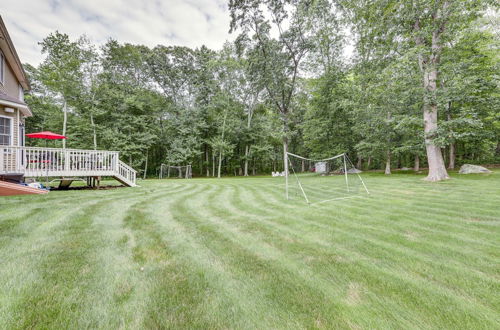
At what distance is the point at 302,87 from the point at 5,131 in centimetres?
2368

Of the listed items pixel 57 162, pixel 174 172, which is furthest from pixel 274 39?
pixel 174 172

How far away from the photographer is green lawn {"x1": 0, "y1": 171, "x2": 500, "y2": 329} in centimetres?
170

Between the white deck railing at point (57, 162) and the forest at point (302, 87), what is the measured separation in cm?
1121

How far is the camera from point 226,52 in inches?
867

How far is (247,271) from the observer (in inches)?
96.1

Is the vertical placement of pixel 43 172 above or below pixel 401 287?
above

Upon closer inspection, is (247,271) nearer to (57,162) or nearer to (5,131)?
(57,162)

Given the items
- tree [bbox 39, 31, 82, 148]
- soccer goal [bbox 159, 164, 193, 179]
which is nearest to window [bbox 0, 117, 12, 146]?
tree [bbox 39, 31, 82, 148]

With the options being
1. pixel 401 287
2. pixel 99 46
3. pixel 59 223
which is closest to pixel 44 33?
pixel 99 46

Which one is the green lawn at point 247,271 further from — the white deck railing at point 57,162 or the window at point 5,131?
the window at point 5,131

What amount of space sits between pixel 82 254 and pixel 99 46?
914 inches

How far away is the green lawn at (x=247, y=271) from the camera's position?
1698 millimetres

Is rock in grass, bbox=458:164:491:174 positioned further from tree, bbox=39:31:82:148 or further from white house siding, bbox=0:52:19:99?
tree, bbox=39:31:82:148

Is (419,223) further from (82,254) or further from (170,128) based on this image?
(170,128)
